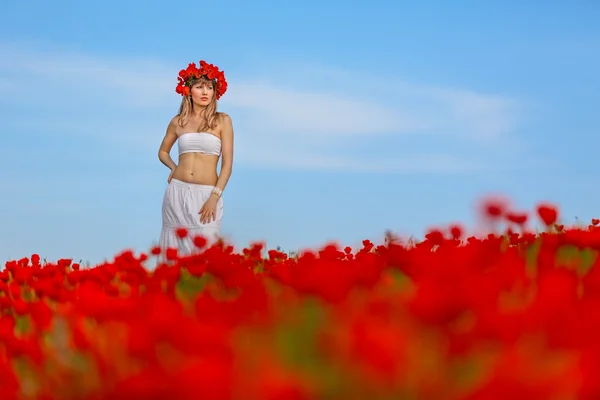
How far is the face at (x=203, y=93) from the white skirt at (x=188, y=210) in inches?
39.8

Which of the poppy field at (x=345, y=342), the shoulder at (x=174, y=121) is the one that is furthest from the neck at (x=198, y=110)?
the poppy field at (x=345, y=342)

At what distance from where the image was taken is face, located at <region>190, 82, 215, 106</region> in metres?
8.97

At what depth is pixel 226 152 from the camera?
28.0ft

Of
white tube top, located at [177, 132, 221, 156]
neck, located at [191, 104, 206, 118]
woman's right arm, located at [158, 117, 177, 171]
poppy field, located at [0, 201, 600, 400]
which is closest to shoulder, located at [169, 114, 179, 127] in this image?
woman's right arm, located at [158, 117, 177, 171]

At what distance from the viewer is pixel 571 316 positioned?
1.66 metres

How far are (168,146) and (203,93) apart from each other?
78cm

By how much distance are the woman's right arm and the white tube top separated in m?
0.47

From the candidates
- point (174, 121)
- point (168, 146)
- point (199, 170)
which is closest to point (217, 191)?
point (199, 170)

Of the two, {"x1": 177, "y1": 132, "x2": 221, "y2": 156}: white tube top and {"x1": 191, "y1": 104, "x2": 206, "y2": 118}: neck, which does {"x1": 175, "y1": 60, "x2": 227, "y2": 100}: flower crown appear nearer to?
{"x1": 191, "y1": 104, "x2": 206, "y2": 118}: neck

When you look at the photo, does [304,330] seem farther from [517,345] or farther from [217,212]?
[217,212]

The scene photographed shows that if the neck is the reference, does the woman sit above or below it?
below

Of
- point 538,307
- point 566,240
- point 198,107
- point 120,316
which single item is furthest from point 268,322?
point 198,107

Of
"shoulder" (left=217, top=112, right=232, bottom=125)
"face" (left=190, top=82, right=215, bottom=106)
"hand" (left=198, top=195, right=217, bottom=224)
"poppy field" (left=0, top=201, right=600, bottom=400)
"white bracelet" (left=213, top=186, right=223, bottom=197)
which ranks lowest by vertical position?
"poppy field" (left=0, top=201, right=600, bottom=400)

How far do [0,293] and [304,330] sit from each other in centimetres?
347
